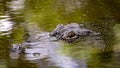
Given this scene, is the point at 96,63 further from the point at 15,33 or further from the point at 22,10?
the point at 22,10

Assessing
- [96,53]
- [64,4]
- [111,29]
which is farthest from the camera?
[64,4]

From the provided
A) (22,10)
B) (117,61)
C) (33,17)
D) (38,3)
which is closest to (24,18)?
(33,17)

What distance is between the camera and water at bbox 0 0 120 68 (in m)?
5.13

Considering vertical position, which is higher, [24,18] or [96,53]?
[24,18]

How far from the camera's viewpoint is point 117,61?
5.02 m

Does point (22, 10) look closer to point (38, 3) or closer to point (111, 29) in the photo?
point (38, 3)

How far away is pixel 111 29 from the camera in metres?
6.34

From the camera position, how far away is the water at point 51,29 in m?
5.13

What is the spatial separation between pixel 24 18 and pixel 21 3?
1.85m

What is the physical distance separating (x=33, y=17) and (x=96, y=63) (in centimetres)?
299

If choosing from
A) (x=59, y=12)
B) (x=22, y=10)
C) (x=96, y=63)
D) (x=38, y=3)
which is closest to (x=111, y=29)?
(x=96, y=63)

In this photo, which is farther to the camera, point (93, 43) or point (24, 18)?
point (24, 18)

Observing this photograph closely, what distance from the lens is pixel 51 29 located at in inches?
265

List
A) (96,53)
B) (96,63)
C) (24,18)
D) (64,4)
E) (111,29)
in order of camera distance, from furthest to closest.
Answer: (64,4), (24,18), (111,29), (96,53), (96,63)
